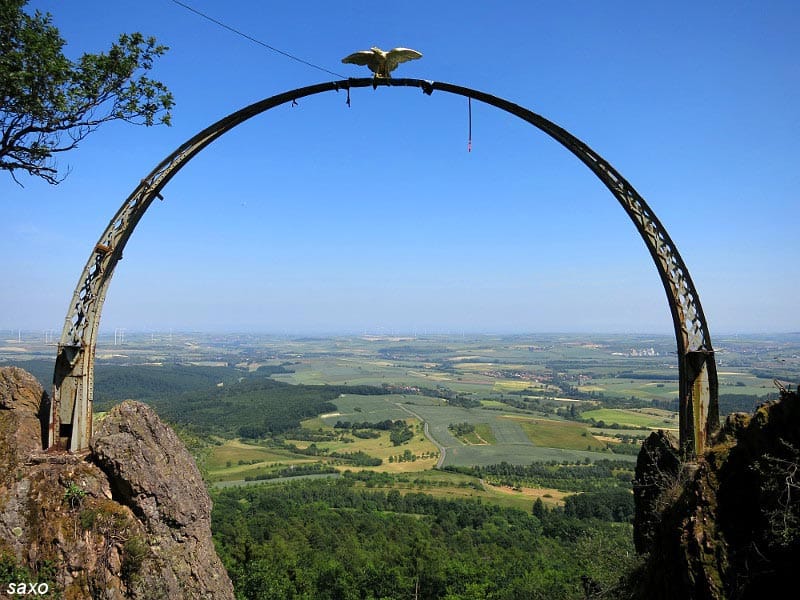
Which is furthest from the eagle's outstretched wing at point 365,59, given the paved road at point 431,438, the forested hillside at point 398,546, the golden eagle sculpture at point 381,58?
the paved road at point 431,438

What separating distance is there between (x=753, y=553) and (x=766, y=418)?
117cm

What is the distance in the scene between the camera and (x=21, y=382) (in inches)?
249

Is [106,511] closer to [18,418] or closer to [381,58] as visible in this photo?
[18,418]

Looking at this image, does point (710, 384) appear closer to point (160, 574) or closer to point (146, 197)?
point (160, 574)

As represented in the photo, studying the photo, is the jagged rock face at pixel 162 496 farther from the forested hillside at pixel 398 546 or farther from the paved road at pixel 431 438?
the paved road at pixel 431 438

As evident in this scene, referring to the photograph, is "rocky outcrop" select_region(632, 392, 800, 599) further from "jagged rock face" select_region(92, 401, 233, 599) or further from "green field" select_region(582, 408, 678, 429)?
"green field" select_region(582, 408, 678, 429)

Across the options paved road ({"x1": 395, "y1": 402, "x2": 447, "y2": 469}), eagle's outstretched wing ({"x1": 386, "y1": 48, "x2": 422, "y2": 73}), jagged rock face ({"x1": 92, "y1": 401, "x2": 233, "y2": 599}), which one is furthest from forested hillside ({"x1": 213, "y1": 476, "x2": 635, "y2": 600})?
paved road ({"x1": 395, "y1": 402, "x2": 447, "y2": 469})

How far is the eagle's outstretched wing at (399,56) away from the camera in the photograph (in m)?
5.99

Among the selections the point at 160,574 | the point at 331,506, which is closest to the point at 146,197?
the point at 160,574

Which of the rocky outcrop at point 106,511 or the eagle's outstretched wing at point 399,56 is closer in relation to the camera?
the rocky outcrop at point 106,511

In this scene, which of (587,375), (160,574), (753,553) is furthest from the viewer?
(587,375)

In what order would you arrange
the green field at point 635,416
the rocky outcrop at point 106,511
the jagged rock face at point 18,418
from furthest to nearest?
the green field at point 635,416
the jagged rock face at point 18,418
the rocky outcrop at point 106,511

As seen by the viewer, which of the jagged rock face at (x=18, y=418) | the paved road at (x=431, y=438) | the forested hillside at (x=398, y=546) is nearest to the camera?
the jagged rock face at (x=18, y=418)

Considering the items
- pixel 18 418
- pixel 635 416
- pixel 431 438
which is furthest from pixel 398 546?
pixel 635 416
